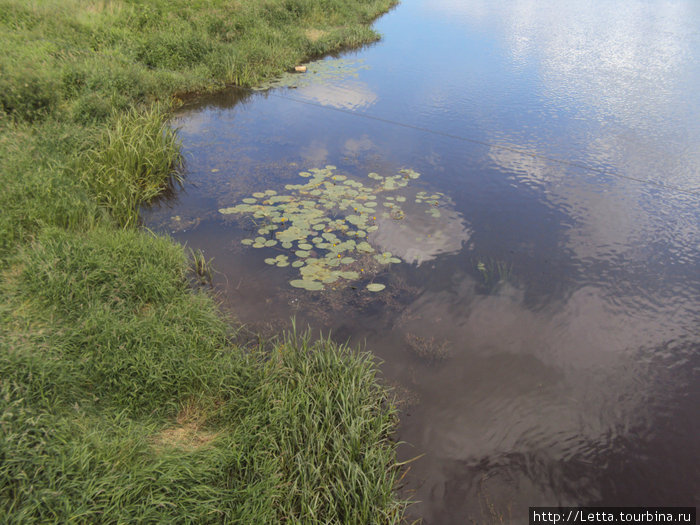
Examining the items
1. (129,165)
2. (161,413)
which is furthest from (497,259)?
(129,165)

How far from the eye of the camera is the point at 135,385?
3.14 metres

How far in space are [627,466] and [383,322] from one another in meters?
2.21

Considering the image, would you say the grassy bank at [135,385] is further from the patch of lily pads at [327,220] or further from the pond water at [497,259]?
the patch of lily pads at [327,220]

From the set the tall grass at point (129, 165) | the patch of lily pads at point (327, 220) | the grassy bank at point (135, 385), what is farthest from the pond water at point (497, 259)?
the grassy bank at point (135, 385)

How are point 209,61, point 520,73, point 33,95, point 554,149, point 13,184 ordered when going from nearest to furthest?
point 13,184, point 33,95, point 554,149, point 209,61, point 520,73

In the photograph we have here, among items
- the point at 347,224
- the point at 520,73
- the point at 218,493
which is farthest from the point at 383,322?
the point at 520,73

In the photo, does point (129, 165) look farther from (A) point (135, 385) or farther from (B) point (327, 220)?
(A) point (135, 385)

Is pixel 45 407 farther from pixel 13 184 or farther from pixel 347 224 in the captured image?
pixel 347 224

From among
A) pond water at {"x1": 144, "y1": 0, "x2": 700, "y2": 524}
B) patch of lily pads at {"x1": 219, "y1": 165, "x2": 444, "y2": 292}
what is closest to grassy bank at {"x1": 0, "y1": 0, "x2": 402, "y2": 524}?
pond water at {"x1": 144, "y1": 0, "x2": 700, "y2": 524}

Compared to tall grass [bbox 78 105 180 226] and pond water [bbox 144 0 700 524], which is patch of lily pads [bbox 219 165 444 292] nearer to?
pond water [bbox 144 0 700 524]

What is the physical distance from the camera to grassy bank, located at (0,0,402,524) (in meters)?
2.48

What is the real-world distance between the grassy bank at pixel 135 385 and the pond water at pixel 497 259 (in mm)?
509

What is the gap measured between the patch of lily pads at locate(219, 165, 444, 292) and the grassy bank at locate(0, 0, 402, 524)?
106cm

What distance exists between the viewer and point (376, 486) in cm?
283
